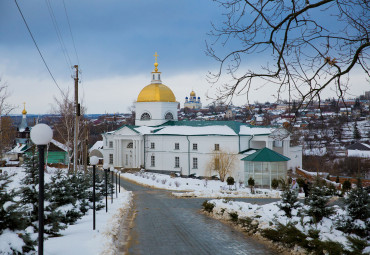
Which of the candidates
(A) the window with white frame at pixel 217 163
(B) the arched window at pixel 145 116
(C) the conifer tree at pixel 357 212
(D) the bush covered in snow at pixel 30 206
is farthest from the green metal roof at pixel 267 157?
(C) the conifer tree at pixel 357 212

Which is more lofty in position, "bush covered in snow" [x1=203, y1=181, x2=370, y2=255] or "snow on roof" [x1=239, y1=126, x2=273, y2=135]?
"snow on roof" [x1=239, y1=126, x2=273, y2=135]

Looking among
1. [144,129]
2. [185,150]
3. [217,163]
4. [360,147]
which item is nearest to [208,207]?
[217,163]

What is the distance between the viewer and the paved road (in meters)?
9.74

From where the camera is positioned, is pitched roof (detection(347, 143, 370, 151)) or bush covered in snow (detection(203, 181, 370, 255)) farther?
pitched roof (detection(347, 143, 370, 151))

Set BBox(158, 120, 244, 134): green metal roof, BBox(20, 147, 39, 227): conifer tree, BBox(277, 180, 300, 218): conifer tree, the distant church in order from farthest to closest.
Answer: the distant church → BBox(158, 120, 244, 134): green metal roof → BBox(277, 180, 300, 218): conifer tree → BBox(20, 147, 39, 227): conifer tree

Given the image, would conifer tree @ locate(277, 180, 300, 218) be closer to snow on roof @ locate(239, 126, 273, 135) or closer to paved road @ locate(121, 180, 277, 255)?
paved road @ locate(121, 180, 277, 255)

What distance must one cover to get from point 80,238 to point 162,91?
4109cm

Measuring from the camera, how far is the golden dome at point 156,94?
162ft

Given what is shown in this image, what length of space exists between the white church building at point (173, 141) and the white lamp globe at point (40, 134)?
31450 millimetres

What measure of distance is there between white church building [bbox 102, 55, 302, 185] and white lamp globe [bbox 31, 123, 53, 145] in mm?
31450

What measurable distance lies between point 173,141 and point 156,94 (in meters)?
8.11

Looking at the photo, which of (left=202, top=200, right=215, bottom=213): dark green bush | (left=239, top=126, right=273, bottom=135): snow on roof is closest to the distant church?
(left=239, top=126, right=273, bottom=135): snow on roof

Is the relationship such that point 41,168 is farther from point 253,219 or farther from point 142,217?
point 142,217

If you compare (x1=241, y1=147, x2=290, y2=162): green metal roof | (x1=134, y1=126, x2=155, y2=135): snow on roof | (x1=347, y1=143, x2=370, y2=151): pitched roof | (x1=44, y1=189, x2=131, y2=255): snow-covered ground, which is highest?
(x1=134, y1=126, x2=155, y2=135): snow on roof
